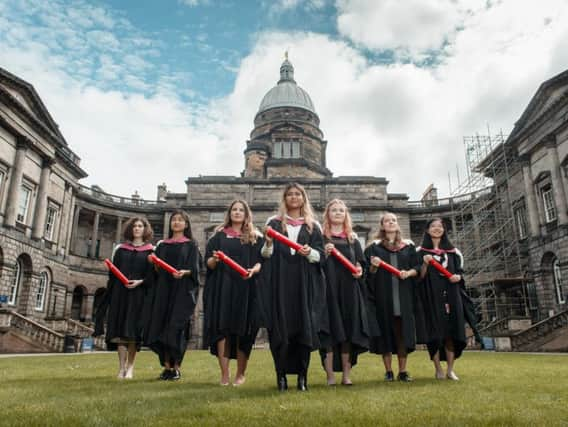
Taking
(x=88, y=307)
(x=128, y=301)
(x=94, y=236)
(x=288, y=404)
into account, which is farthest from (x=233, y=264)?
(x=94, y=236)

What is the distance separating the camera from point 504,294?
28.3m

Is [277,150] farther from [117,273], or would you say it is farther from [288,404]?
[288,404]

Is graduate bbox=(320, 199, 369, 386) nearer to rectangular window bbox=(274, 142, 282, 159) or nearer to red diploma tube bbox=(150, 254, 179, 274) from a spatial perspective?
red diploma tube bbox=(150, 254, 179, 274)

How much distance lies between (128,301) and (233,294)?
226cm

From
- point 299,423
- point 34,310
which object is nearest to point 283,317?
point 299,423

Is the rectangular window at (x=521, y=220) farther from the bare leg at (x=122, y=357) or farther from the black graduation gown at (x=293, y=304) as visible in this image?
the bare leg at (x=122, y=357)

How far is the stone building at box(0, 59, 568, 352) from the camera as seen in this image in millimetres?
23438

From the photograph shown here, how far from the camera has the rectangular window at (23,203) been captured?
25.3 meters

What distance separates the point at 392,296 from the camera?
686 centimetres

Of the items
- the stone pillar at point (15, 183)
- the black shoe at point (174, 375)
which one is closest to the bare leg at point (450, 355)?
the black shoe at point (174, 375)

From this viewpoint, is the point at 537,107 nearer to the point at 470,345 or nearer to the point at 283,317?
the point at 470,345

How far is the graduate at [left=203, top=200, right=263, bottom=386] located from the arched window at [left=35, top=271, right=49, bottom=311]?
81.2ft

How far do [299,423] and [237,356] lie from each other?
3.20m

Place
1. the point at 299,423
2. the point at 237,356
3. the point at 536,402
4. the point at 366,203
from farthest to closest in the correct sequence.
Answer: the point at 366,203 < the point at 237,356 < the point at 536,402 < the point at 299,423
